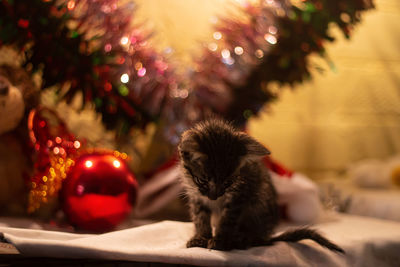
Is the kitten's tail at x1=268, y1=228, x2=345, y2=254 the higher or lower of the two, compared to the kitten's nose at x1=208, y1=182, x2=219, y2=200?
lower

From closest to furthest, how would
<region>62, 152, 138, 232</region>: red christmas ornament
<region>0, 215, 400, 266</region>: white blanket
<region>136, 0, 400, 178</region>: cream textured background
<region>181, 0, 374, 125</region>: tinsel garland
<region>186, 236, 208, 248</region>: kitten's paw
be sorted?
1. <region>0, 215, 400, 266</region>: white blanket
2. <region>186, 236, 208, 248</region>: kitten's paw
3. <region>62, 152, 138, 232</region>: red christmas ornament
4. <region>181, 0, 374, 125</region>: tinsel garland
5. <region>136, 0, 400, 178</region>: cream textured background

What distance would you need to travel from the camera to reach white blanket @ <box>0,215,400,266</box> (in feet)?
2.08

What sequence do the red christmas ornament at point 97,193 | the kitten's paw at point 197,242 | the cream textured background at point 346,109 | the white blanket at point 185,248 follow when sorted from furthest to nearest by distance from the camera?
the cream textured background at point 346,109 < the red christmas ornament at point 97,193 < the kitten's paw at point 197,242 < the white blanket at point 185,248

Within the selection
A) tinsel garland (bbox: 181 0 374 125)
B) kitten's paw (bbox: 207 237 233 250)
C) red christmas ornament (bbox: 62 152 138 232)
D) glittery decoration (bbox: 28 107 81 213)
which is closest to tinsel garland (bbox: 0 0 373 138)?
tinsel garland (bbox: 181 0 374 125)

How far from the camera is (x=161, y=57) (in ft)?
4.07

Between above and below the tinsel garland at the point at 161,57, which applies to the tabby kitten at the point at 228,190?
below

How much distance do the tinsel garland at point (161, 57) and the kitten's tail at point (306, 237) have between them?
52 cm

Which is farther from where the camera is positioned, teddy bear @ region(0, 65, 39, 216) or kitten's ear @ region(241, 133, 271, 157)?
teddy bear @ region(0, 65, 39, 216)

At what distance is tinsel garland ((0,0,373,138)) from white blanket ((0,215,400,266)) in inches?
17.3

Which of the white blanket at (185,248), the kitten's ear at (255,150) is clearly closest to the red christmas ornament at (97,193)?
the white blanket at (185,248)

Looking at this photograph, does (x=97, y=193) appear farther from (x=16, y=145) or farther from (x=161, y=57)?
(x=161, y=57)

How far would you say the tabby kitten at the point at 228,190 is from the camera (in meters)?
0.70

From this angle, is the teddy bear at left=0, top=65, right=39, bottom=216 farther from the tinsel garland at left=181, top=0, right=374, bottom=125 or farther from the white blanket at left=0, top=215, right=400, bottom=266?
the tinsel garland at left=181, top=0, right=374, bottom=125

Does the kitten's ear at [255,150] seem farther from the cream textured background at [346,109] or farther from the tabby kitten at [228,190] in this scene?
the cream textured background at [346,109]
